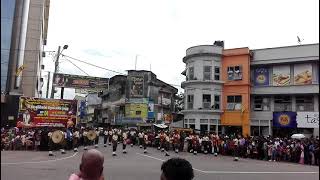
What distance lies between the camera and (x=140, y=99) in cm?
6247

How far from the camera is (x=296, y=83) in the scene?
38.6 metres

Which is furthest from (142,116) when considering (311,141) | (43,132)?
(311,141)

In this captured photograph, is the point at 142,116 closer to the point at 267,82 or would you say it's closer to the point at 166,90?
the point at 166,90

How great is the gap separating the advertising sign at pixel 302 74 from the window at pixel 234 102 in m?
5.55

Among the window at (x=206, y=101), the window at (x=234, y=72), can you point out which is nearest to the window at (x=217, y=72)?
the window at (x=234, y=72)

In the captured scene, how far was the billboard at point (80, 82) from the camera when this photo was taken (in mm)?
46969

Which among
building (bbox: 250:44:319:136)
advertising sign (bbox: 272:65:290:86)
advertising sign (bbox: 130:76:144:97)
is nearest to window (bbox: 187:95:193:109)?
building (bbox: 250:44:319:136)

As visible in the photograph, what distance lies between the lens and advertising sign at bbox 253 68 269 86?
41.2 metres

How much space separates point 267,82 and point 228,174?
79.9 feet

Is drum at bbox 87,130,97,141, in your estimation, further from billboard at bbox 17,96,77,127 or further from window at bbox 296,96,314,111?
window at bbox 296,96,314,111

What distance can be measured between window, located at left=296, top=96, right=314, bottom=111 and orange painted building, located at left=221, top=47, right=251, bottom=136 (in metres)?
4.36

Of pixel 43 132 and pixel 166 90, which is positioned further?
pixel 166 90

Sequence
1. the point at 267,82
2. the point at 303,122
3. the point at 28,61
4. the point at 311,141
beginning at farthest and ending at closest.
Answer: the point at 28,61, the point at 267,82, the point at 303,122, the point at 311,141

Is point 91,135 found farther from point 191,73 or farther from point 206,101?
point 191,73
